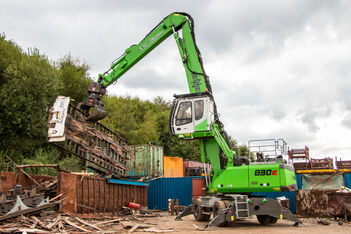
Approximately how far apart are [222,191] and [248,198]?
98 cm

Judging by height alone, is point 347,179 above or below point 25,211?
above

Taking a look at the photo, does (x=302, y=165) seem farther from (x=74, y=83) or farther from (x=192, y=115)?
(x=74, y=83)

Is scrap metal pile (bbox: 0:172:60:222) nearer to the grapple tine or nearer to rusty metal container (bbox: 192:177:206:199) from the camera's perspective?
the grapple tine

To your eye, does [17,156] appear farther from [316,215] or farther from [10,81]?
[316,215]

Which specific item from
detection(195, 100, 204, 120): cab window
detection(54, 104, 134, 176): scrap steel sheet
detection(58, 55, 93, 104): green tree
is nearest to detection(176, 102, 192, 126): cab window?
detection(195, 100, 204, 120): cab window

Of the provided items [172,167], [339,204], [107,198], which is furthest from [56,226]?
[172,167]

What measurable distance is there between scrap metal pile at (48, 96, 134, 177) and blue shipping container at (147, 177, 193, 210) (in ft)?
18.0

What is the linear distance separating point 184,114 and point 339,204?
24.2 ft

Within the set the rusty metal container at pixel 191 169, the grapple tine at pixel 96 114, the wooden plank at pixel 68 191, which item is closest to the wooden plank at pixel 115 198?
the wooden plank at pixel 68 191

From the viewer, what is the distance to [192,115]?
44.5 feet

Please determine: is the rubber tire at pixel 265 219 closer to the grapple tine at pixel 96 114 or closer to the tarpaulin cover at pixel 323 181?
the tarpaulin cover at pixel 323 181

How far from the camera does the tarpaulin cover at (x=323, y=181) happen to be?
62.3 feet

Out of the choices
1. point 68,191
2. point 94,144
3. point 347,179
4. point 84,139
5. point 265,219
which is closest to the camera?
point 265,219

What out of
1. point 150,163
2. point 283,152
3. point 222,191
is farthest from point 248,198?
point 150,163
